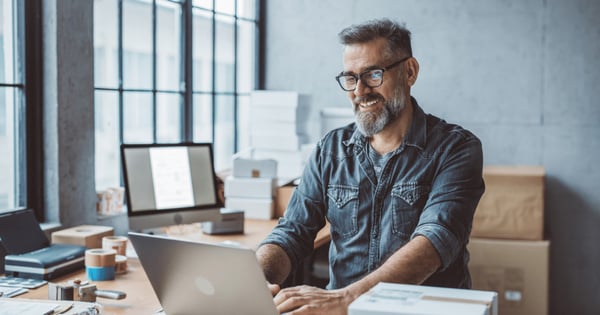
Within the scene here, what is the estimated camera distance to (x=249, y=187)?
4.33m

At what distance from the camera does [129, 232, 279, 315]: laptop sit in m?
1.75

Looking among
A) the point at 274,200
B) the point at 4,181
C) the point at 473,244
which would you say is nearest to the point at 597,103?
the point at 473,244

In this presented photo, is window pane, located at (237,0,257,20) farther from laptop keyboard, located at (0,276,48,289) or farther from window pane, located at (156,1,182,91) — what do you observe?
laptop keyboard, located at (0,276,48,289)

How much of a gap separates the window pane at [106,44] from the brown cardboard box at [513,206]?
2284mm

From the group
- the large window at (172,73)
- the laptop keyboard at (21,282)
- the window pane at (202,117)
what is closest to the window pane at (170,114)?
the large window at (172,73)

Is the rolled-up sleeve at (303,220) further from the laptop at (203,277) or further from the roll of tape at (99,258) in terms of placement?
the roll of tape at (99,258)

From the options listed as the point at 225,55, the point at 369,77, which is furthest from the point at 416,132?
the point at 225,55

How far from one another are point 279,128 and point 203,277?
320 centimetres

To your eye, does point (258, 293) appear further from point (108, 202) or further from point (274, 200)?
point (274, 200)

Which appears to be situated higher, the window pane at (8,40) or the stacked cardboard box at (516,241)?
the window pane at (8,40)

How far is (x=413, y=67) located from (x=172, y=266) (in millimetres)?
1201

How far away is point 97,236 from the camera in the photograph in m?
3.19

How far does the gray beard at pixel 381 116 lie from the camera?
2.54m

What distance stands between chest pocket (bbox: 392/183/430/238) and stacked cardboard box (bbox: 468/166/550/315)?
Result: 6.89ft
